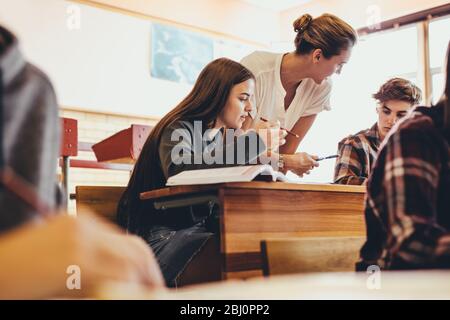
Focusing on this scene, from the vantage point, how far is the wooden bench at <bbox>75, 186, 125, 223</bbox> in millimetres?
2068

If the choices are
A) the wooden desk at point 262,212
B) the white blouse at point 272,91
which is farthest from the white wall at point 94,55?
the wooden desk at point 262,212

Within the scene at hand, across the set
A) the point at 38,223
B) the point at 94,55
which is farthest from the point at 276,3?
the point at 38,223

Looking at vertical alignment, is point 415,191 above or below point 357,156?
below

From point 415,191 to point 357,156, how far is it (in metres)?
1.79

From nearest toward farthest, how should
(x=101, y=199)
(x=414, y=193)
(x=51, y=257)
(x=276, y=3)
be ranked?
(x=51, y=257) < (x=414, y=193) < (x=101, y=199) < (x=276, y=3)

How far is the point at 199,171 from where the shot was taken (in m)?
1.68

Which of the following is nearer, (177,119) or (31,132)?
(31,132)

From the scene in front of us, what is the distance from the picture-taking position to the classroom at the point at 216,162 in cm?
51

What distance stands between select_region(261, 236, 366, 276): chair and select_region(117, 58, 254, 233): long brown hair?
824mm

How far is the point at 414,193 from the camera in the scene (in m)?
1.02

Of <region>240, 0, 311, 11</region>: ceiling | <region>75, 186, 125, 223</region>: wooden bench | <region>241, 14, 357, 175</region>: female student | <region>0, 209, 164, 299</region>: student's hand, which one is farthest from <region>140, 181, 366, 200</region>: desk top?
<region>240, 0, 311, 11</region>: ceiling

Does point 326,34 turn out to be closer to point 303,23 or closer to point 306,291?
point 303,23
